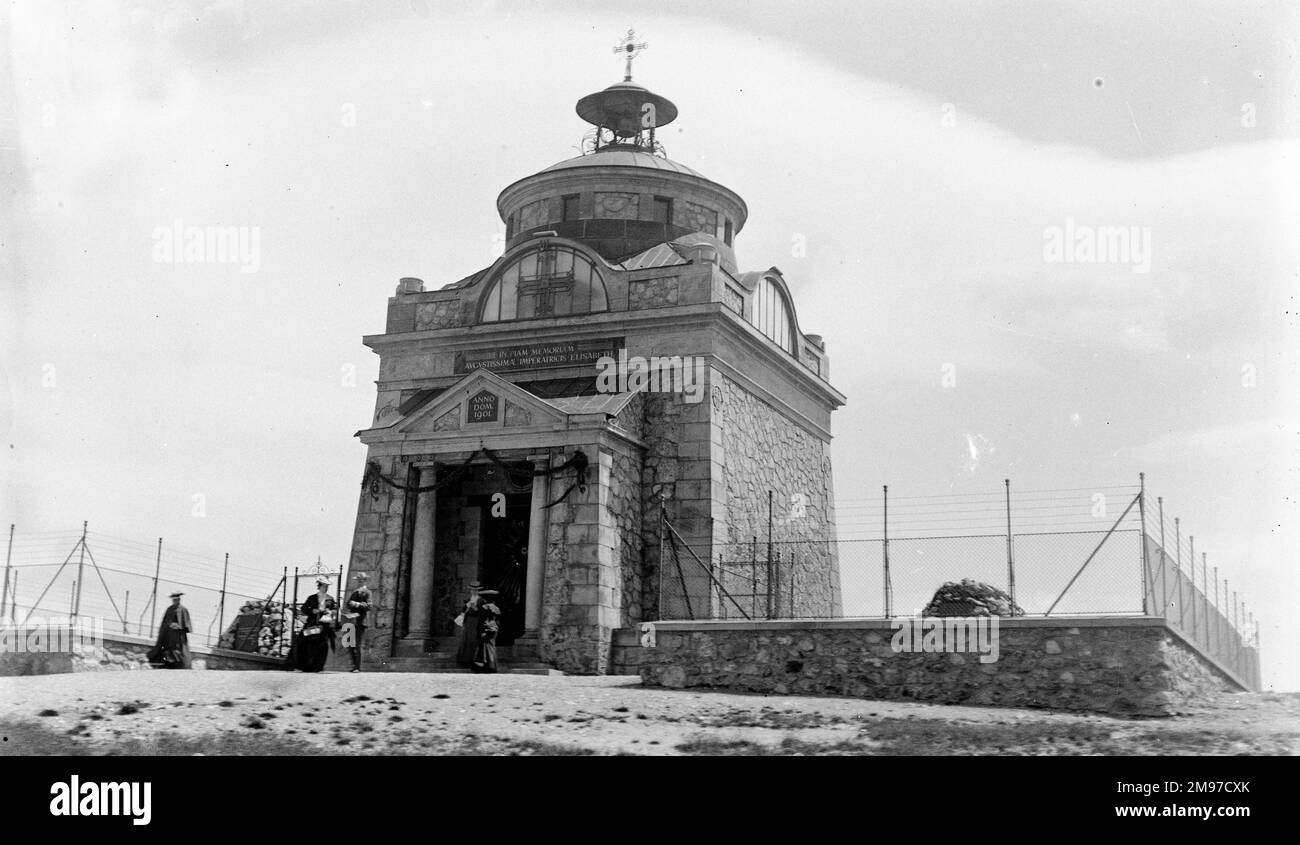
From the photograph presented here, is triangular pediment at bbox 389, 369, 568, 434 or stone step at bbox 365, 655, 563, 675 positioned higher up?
triangular pediment at bbox 389, 369, 568, 434

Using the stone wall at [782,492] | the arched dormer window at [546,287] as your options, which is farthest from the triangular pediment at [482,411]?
the stone wall at [782,492]

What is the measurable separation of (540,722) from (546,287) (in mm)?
13905

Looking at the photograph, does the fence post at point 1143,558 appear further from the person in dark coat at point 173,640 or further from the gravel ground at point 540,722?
the person in dark coat at point 173,640

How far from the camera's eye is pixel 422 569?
26.8m

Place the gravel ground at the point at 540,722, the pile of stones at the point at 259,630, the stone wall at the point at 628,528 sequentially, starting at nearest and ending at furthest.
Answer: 1. the gravel ground at the point at 540,722
2. the stone wall at the point at 628,528
3. the pile of stones at the point at 259,630

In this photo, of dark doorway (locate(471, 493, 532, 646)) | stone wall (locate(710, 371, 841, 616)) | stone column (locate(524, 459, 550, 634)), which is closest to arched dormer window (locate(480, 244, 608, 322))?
stone wall (locate(710, 371, 841, 616))

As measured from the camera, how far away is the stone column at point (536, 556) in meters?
25.2

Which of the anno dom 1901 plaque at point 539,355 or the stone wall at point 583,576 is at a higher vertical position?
the anno dom 1901 plaque at point 539,355

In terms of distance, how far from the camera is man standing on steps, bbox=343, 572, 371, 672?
24875 millimetres

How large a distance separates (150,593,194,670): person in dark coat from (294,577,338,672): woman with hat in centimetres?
177

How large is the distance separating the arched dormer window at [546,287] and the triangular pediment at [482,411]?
10.6 ft

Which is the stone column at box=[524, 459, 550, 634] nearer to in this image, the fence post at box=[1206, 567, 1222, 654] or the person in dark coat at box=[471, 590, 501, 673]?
the person in dark coat at box=[471, 590, 501, 673]
